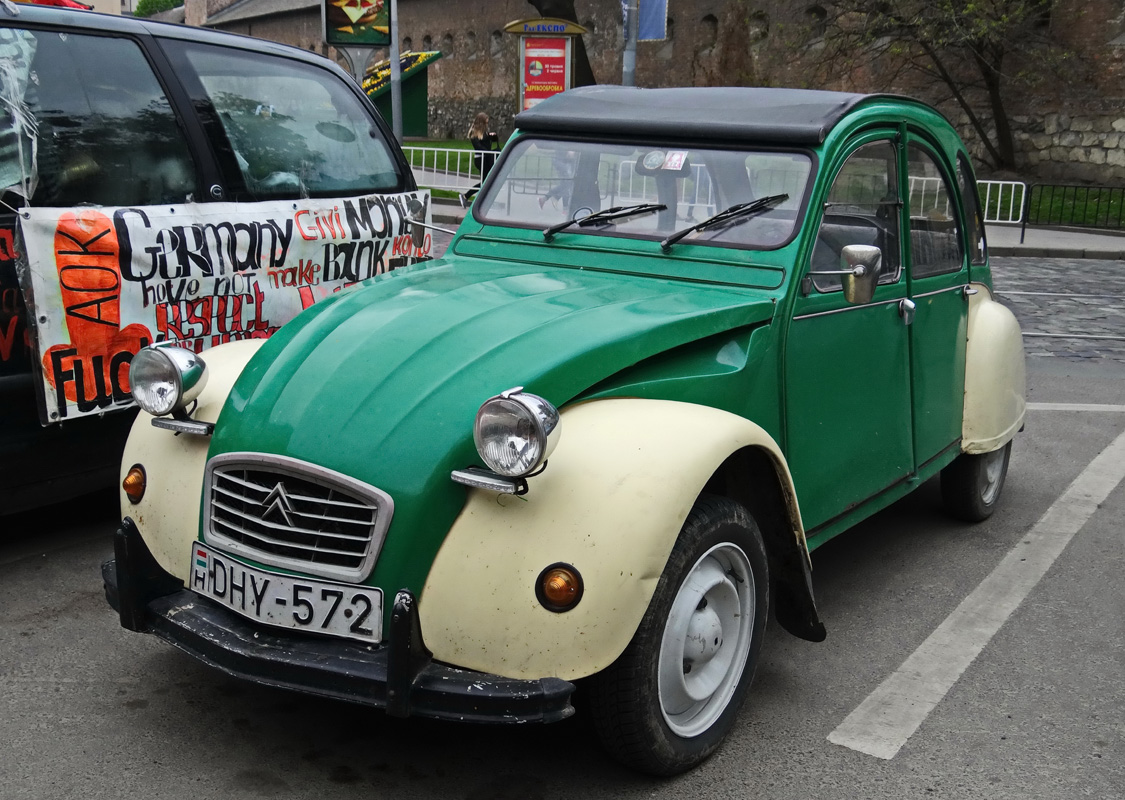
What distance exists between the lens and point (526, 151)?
4512mm

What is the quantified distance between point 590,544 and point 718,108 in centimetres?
203

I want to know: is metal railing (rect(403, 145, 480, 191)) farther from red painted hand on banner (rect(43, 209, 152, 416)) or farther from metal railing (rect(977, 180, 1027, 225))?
red painted hand on banner (rect(43, 209, 152, 416))

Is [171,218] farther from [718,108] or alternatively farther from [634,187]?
[718,108]

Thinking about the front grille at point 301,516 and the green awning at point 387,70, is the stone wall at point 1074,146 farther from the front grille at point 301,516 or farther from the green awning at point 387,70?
the front grille at point 301,516

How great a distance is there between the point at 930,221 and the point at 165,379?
3.03m

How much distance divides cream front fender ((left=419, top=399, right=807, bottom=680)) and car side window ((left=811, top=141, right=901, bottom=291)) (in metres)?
1.30

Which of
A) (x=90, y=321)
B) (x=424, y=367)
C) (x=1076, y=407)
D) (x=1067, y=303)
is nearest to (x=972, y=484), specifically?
(x=1076, y=407)

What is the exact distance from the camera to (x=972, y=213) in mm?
5277

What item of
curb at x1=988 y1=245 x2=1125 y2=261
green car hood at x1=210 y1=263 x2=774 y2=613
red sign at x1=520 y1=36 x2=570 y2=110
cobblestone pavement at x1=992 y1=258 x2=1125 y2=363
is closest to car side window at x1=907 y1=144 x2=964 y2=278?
green car hood at x1=210 y1=263 x2=774 y2=613

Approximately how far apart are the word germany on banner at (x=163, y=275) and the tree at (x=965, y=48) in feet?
73.6

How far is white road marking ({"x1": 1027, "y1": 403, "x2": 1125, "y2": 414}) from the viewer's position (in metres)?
7.70

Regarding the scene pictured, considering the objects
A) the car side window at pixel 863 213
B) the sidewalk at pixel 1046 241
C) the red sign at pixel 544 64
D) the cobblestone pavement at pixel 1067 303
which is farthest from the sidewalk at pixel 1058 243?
the car side window at pixel 863 213

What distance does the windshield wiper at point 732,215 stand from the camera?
3.92 metres

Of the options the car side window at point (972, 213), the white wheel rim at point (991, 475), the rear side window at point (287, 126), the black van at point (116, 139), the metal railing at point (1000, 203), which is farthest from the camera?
the metal railing at point (1000, 203)
